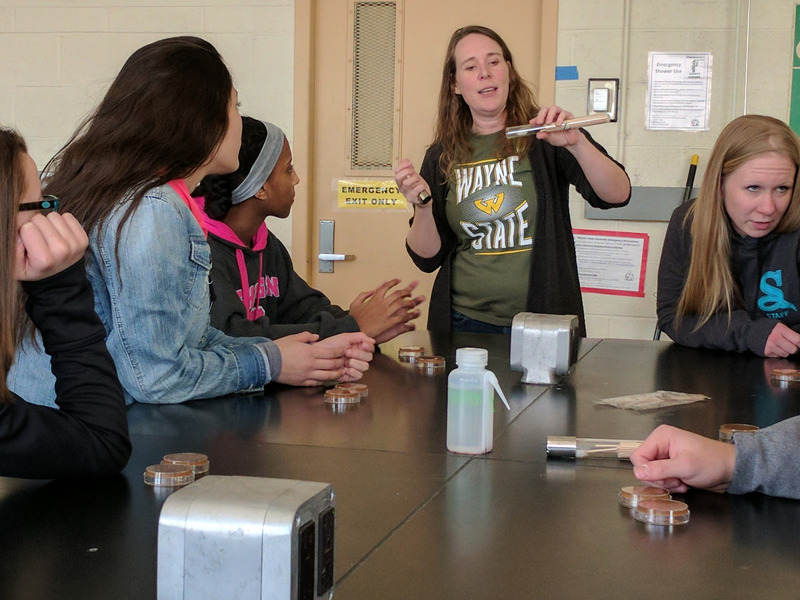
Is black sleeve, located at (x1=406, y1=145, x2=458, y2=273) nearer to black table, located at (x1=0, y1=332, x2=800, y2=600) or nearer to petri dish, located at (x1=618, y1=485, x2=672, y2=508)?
black table, located at (x1=0, y1=332, x2=800, y2=600)

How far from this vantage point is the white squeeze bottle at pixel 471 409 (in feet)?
4.20

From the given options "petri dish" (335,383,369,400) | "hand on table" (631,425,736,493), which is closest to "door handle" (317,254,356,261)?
"petri dish" (335,383,369,400)

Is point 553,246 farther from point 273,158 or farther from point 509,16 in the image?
point 509,16

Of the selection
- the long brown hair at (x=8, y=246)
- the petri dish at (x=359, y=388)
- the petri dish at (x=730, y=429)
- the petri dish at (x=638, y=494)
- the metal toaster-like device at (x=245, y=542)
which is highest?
the long brown hair at (x=8, y=246)

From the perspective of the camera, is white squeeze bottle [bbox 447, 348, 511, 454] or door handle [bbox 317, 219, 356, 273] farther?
door handle [bbox 317, 219, 356, 273]

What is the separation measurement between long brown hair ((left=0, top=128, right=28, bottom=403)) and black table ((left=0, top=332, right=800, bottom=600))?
0.50ft

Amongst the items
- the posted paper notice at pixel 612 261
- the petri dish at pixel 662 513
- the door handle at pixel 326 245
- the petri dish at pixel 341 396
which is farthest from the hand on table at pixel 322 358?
the door handle at pixel 326 245

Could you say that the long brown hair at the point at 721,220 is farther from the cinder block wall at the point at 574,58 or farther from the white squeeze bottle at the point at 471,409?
the white squeeze bottle at the point at 471,409

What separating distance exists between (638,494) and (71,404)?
0.66 metres

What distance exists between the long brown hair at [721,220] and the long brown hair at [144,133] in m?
1.31

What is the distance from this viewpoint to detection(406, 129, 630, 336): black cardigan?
2586mm

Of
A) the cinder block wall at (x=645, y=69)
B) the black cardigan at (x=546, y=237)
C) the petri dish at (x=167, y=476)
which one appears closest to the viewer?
the petri dish at (x=167, y=476)

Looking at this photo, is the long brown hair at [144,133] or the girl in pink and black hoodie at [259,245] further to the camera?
the girl in pink and black hoodie at [259,245]

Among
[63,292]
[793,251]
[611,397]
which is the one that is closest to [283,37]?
[793,251]
